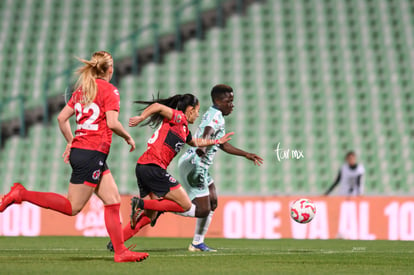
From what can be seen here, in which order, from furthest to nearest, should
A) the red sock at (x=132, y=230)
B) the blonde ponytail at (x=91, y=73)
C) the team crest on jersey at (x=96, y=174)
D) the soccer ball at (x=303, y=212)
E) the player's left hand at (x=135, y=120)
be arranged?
the soccer ball at (x=303, y=212) → the red sock at (x=132, y=230) → the player's left hand at (x=135, y=120) → the blonde ponytail at (x=91, y=73) → the team crest on jersey at (x=96, y=174)

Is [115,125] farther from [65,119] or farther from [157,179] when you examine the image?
[157,179]

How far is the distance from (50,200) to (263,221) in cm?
767

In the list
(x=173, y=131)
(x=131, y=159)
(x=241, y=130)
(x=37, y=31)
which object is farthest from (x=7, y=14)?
(x=173, y=131)

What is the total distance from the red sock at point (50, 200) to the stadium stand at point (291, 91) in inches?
374

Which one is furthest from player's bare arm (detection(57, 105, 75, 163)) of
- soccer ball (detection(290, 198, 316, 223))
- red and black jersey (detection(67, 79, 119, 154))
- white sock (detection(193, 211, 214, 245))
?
soccer ball (detection(290, 198, 316, 223))

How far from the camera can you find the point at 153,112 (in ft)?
25.7

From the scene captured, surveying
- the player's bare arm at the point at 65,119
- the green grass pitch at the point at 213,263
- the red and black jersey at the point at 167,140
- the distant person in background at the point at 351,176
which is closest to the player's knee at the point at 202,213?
the green grass pitch at the point at 213,263

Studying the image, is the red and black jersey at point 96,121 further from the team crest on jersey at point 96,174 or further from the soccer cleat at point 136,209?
the soccer cleat at point 136,209

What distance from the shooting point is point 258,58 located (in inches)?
766

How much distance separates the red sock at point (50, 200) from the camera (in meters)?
6.88

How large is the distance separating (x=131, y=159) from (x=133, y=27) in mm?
4507

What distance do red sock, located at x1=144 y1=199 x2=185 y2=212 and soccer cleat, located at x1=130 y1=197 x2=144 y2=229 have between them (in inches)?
3.6

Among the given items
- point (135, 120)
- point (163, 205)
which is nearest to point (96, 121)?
→ point (135, 120)

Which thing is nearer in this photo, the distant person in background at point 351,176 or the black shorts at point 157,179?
the black shorts at point 157,179
